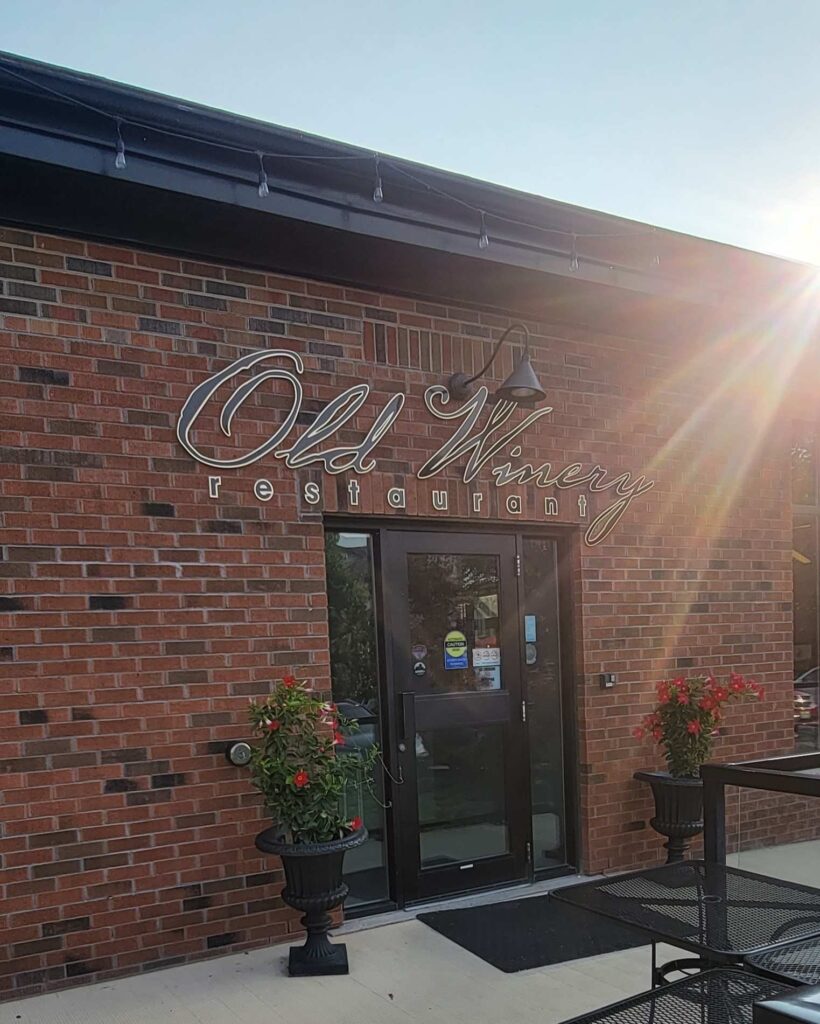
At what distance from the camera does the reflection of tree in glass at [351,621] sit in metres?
4.10

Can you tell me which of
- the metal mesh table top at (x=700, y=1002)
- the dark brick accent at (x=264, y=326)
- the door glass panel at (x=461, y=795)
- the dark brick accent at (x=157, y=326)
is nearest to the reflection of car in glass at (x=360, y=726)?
the door glass panel at (x=461, y=795)

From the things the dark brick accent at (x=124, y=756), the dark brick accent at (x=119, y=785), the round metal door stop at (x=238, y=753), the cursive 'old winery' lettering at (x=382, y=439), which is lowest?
the dark brick accent at (x=119, y=785)

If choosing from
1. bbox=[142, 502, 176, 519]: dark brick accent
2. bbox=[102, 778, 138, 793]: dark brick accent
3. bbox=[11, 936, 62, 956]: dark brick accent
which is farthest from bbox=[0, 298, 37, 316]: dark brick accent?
bbox=[11, 936, 62, 956]: dark brick accent

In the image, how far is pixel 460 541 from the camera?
4.42 metres

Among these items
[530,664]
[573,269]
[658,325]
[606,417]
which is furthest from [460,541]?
[658,325]

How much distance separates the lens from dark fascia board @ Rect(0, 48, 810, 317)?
319cm

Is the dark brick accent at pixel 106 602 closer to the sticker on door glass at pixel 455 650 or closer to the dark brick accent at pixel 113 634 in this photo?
the dark brick accent at pixel 113 634

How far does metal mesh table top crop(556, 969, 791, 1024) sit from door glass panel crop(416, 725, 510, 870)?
2.31 meters

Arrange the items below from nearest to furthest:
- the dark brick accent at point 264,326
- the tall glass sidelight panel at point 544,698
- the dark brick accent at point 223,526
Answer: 1. the dark brick accent at point 223,526
2. the dark brick accent at point 264,326
3. the tall glass sidelight panel at point 544,698

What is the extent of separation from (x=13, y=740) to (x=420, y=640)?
195cm

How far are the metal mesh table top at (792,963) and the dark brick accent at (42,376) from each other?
313 cm

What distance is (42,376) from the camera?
338 centimetres

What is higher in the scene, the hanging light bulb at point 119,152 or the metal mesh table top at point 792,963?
the hanging light bulb at point 119,152

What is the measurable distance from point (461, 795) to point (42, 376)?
2.93 meters
